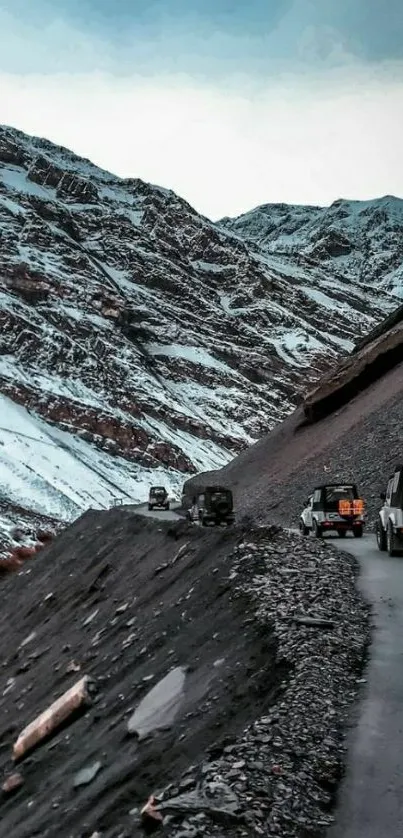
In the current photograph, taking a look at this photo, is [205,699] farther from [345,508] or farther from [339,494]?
[339,494]

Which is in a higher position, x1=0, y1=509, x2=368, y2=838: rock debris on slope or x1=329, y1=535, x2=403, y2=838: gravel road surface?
x1=329, y1=535, x2=403, y2=838: gravel road surface

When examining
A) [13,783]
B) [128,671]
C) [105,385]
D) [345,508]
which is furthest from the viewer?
[105,385]

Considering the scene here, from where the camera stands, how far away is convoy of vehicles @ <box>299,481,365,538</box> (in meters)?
26.1

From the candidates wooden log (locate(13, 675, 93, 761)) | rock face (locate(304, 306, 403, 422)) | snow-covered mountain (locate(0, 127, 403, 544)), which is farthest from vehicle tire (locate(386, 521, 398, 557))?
snow-covered mountain (locate(0, 127, 403, 544))

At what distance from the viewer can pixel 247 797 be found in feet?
18.6

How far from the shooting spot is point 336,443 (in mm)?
48031

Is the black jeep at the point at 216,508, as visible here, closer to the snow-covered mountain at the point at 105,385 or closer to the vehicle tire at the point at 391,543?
the vehicle tire at the point at 391,543

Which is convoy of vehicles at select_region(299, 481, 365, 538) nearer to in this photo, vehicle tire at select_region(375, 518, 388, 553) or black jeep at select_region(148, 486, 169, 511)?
vehicle tire at select_region(375, 518, 388, 553)

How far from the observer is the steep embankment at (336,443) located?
1601 inches

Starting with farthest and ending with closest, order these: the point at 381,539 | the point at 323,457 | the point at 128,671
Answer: the point at 323,457 → the point at 381,539 → the point at 128,671

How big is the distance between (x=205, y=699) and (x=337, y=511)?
1798 centimetres

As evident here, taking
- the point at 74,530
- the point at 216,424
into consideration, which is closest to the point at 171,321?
the point at 216,424


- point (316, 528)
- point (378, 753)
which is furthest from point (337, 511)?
point (378, 753)

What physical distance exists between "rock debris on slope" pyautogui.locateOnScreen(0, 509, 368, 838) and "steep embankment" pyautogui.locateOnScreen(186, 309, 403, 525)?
1886 cm
